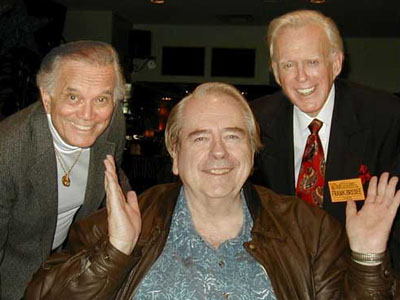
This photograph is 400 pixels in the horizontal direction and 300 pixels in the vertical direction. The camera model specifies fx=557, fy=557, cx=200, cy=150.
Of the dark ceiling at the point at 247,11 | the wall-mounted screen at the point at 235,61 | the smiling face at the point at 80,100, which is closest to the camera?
the smiling face at the point at 80,100

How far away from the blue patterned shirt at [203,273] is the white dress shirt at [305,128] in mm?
A: 652

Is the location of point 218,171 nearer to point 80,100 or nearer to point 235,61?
point 80,100

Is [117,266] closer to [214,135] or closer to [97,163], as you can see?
[214,135]

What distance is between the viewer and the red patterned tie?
2.25 meters

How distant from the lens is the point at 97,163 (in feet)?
7.26

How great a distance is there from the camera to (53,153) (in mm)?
2053

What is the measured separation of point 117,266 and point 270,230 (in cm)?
51

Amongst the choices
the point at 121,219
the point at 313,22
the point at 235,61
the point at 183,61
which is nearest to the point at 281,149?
the point at 313,22

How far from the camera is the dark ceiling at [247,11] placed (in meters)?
7.41

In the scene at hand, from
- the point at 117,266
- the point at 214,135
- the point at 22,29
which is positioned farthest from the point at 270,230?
the point at 22,29

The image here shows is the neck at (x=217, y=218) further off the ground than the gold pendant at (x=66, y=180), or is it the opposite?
the gold pendant at (x=66, y=180)

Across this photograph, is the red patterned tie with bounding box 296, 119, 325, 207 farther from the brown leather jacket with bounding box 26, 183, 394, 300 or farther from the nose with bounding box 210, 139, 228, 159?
the nose with bounding box 210, 139, 228, 159

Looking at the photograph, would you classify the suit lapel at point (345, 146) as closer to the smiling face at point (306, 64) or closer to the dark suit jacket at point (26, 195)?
the smiling face at point (306, 64)

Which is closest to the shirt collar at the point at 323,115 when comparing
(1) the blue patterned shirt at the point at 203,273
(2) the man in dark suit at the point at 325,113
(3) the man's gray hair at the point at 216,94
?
(2) the man in dark suit at the point at 325,113
